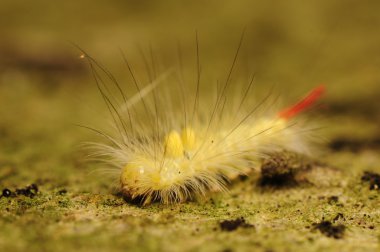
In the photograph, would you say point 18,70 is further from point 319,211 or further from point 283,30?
point 319,211

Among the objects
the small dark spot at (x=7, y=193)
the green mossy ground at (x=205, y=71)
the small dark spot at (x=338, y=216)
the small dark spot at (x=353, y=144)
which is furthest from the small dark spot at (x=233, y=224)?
the small dark spot at (x=353, y=144)

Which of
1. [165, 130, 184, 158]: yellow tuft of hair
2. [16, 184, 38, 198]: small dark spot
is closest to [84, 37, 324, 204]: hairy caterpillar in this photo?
[165, 130, 184, 158]: yellow tuft of hair

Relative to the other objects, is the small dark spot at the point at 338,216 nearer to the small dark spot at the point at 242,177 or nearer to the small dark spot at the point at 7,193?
the small dark spot at the point at 242,177

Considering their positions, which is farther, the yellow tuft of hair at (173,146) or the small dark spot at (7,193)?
the yellow tuft of hair at (173,146)

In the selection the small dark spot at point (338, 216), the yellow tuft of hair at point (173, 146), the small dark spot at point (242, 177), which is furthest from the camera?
the small dark spot at point (242, 177)

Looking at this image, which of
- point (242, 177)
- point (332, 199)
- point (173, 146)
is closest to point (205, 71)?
point (242, 177)

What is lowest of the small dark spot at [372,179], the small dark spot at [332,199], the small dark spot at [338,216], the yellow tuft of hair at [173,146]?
the small dark spot at [338,216]

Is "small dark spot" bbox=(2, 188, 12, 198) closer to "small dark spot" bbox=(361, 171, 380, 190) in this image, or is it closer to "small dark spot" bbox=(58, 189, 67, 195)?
"small dark spot" bbox=(58, 189, 67, 195)
